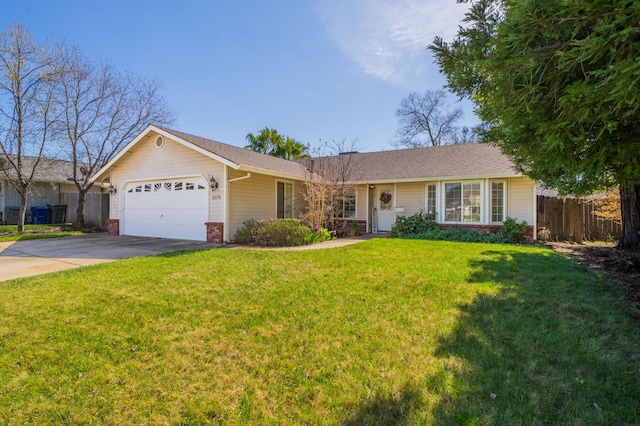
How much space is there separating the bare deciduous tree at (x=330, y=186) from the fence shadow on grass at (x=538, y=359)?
7494 mm

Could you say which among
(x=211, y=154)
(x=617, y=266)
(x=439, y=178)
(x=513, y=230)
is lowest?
(x=617, y=266)

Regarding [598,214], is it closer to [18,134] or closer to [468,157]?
[468,157]

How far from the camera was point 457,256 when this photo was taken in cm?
761

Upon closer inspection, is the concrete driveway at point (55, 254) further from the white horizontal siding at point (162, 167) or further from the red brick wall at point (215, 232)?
the white horizontal siding at point (162, 167)

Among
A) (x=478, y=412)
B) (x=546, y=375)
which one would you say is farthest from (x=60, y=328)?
(x=546, y=375)

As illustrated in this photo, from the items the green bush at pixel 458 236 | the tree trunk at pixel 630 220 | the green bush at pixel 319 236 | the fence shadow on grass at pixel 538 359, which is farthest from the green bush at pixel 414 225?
the fence shadow on grass at pixel 538 359

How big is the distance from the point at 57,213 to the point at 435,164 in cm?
2125

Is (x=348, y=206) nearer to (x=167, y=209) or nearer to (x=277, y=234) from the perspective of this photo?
(x=277, y=234)

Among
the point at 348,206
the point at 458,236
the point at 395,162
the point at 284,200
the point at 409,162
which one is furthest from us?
the point at 395,162

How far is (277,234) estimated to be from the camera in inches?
389

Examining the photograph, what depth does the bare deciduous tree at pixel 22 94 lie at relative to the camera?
13.1 metres

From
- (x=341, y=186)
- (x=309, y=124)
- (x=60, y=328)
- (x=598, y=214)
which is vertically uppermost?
(x=309, y=124)

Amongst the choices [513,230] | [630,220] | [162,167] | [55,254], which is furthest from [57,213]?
[630,220]

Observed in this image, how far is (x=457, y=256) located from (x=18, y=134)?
57.8 feet
